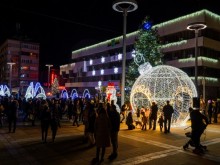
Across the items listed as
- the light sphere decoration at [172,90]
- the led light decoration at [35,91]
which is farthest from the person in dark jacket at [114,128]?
the led light decoration at [35,91]

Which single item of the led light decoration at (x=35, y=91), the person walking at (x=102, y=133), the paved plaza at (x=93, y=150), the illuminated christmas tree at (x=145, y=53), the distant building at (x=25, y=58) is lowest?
the paved plaza at (x=93, y=150)

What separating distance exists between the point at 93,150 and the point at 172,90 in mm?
9416

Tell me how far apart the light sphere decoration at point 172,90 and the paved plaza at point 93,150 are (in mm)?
3878

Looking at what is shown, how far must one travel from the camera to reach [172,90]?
62.3 feet

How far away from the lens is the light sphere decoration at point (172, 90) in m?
18.5

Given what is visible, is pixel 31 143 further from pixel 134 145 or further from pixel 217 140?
pixel 217 140

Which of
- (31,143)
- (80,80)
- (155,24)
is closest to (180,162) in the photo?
(31,143)

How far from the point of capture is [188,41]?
4272 centimetres

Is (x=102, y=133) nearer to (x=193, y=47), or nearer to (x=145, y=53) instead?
(x=145, y=53)

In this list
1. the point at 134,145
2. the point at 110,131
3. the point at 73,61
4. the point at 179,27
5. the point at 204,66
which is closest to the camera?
the point at 110,131

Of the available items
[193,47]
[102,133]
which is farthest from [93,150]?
[193,47]

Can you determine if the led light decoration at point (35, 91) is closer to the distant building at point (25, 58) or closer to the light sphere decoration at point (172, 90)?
the light sphere decoration at point (172, 90)

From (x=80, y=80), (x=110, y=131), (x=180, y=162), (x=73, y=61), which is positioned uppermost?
(x=73, y=61)

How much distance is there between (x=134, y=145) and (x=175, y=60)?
1348 inches
